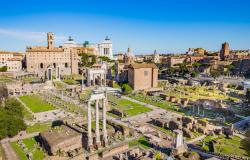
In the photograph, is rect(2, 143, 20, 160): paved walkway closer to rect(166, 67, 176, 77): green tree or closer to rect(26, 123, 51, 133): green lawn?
rect(26, 123, 51, 133): green lawn

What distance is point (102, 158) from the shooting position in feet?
92.8

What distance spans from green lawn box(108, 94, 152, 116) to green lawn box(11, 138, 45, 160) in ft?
68.8

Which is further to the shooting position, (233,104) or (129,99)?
(129,99)

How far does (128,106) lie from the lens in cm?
5450

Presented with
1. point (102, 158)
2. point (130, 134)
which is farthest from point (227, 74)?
point (102, 158)

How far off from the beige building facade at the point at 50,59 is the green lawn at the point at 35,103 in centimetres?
3636

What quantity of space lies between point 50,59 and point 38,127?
246 feet

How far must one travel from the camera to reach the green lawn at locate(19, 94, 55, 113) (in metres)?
51.6

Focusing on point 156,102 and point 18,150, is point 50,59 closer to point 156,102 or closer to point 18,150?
point 156,102

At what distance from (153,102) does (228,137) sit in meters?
25.0

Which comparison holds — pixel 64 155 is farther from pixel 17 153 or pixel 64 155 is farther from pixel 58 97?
pixel 58 97

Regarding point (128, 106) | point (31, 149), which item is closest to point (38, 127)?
point (31, 149)

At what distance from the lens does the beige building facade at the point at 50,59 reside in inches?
4055

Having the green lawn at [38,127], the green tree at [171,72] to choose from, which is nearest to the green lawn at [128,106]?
the green lawn at [38,127]
